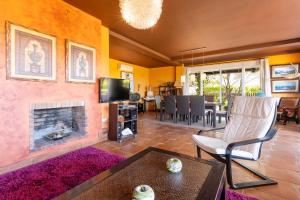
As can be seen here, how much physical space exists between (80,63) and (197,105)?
340 cm

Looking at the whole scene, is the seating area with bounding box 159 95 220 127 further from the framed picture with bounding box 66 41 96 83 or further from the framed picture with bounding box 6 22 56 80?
the framed picture with bounding box 6 22 56 80

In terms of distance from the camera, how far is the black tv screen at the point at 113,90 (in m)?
3.38

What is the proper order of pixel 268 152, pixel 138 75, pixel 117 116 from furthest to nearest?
pixel 138 75
pixel 117 116
pixel 268 152

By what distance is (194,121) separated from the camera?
18.5ft

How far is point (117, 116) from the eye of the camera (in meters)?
3.45

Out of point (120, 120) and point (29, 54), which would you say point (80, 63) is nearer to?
point (29, 54)

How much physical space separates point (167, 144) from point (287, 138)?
2788mm

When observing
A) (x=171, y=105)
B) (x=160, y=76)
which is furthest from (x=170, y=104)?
(x=160, y=76)

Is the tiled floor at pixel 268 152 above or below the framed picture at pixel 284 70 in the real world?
below

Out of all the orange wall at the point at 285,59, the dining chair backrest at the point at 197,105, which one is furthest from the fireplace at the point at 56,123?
the orange wall at the point at 285,59

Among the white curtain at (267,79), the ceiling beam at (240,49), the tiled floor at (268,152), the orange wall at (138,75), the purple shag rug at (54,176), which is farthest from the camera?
the orange wall at (138,75)

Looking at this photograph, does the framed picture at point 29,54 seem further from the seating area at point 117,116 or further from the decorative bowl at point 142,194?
the decorative bowl at point 142,194

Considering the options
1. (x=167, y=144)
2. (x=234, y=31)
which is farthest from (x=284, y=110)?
(x=167, y=144)

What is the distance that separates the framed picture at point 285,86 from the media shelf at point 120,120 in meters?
5.64
